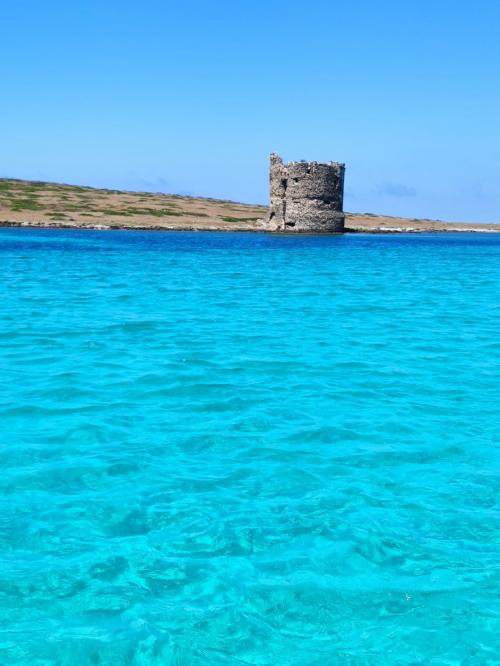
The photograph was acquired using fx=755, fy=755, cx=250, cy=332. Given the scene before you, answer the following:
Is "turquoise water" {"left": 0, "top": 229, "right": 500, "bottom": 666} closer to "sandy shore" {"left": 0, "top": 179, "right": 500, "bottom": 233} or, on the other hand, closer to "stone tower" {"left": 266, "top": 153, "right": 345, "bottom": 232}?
"stone tower" {"left": 266, "top": 153, "right": 345, "bottom": 232}

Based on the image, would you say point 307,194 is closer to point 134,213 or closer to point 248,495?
point 134,213

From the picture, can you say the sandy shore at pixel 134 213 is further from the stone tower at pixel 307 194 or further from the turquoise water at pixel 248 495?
the turquoise water at pixel 248 495

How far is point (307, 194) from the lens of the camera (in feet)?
224

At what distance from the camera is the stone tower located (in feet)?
221

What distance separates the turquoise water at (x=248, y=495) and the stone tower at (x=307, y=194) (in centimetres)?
5087

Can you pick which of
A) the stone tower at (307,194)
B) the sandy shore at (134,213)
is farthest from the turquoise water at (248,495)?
the sandy shore at (134,213)

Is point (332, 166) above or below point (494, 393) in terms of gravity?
above

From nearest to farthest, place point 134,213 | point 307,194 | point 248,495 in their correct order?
point 248,495, point 307,194, point 134,213

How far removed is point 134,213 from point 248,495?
82954mm

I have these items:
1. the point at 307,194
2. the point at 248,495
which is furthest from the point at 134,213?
the point at 248,495

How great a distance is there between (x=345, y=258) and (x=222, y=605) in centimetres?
4067

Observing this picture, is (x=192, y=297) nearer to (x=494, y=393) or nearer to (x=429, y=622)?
(x=494, y=393)

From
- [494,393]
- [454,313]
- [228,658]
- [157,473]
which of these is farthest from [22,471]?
[454,313]

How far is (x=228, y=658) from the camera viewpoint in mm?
5137
